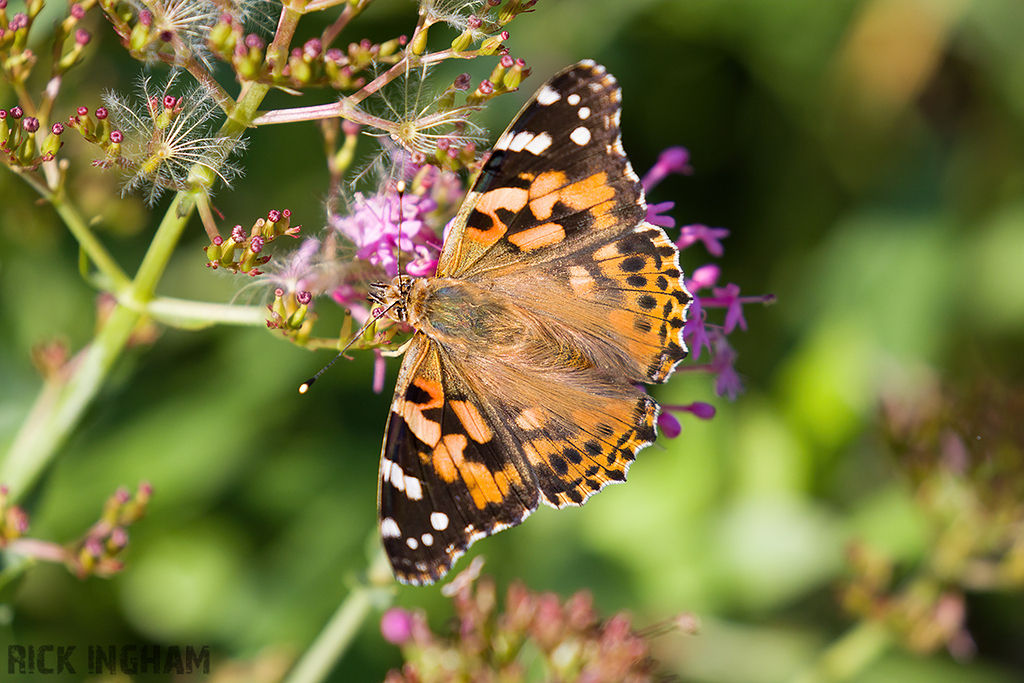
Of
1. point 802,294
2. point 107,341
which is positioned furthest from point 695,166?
point 107,341

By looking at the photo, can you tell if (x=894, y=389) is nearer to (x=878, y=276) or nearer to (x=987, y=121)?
(x=878, y=276)

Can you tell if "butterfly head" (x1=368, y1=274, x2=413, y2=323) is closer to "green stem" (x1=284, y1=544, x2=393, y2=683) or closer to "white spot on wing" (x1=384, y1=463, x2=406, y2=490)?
"white spot on wing" (x1=384, y1=463, x2=406, y2=490)

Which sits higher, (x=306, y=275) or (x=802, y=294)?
(x=306, y=275)

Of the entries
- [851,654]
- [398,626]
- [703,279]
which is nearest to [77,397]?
[398,626]

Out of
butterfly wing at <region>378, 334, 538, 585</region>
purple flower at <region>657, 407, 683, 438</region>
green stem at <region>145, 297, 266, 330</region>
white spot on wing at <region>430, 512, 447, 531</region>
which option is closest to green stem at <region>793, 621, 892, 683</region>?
purple flower at <region>657, 407, 683, 438</region>

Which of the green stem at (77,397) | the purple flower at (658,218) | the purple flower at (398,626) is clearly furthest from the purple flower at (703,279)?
the green stem at (77,397)

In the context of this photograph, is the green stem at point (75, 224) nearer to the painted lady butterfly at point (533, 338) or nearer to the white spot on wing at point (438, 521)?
the painted lady butterfly at point (533, 338)
